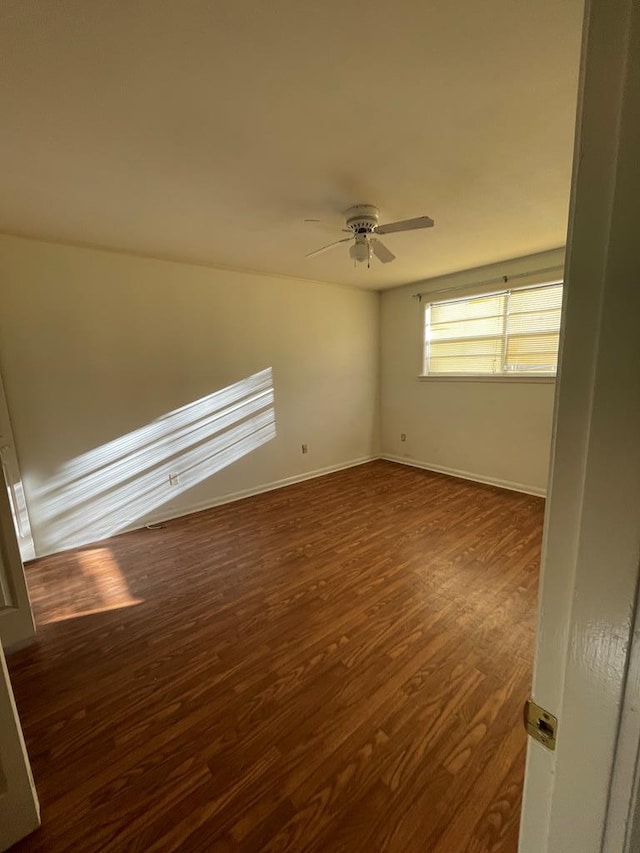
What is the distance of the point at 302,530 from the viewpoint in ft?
10.0

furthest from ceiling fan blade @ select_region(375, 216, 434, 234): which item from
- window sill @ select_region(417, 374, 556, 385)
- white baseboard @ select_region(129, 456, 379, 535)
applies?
white baseboard @ select_region(129, 456, 379, 535)

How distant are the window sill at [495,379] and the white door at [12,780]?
3796 mm

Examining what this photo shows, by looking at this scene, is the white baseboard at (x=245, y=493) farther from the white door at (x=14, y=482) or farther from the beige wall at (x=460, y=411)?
the beige wall at (x=460, y=411)

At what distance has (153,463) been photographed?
3297mm

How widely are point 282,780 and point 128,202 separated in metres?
2.89

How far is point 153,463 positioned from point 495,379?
3597 mm

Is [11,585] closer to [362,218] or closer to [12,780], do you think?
[12,780]

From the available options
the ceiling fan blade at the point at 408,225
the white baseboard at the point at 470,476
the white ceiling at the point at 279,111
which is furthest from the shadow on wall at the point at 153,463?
the ceiling fan blade at the point at 408,225

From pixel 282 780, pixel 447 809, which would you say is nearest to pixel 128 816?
pixel 282 780

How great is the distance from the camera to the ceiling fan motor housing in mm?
2211

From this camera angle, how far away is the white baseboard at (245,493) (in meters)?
3.35

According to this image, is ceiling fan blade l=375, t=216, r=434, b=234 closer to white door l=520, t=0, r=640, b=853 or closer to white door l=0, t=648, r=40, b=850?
white door l=520, t=0, r=640, b=853

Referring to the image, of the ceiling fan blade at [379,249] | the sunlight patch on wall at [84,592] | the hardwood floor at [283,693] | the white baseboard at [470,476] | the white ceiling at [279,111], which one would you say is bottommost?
the sunlight patch on wall at [84,592]

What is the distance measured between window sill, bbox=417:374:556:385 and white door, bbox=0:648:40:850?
380cm
